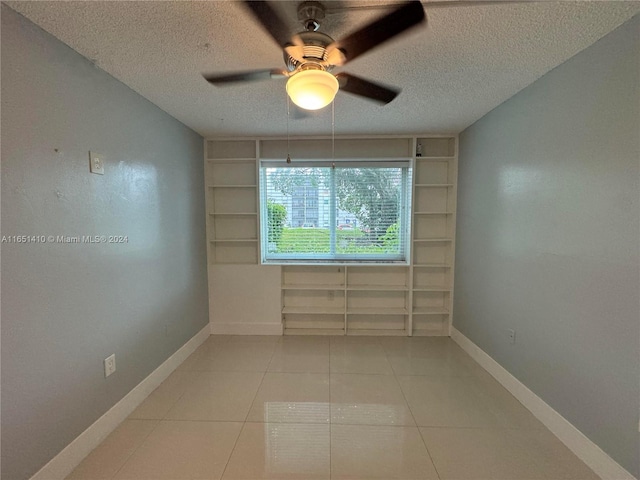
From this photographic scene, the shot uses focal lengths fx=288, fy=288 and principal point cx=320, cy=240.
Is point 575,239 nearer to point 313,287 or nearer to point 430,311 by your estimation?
point 430,311

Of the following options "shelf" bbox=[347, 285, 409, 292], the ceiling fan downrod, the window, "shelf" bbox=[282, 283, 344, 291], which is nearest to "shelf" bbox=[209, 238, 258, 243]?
the window

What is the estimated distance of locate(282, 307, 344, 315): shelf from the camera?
11.1 feet

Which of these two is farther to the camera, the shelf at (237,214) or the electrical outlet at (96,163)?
the shelf at (237,214)

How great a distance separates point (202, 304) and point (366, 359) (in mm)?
1890

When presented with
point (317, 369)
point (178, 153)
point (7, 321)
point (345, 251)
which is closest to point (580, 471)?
point (317, 369)

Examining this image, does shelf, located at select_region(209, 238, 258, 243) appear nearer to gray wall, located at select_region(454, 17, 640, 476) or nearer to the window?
the window

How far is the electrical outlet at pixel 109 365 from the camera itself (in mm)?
1815

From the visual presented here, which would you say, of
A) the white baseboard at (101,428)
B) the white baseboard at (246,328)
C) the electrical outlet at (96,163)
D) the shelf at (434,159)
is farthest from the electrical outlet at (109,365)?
the shelf at (434,159)

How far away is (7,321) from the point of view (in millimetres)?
1259

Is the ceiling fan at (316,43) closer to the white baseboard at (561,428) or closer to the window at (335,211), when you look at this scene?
the window at (335,211)

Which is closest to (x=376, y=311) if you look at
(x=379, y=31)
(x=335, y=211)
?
(x=335, y=211)

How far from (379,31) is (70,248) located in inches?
73.6

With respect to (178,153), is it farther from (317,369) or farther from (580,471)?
(580,471)

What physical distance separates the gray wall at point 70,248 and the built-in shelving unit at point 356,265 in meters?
1.01
